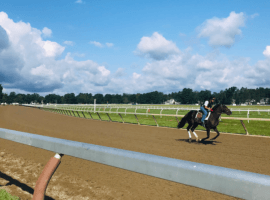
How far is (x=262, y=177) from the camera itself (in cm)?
101

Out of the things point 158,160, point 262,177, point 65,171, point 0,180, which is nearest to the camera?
point 262,177

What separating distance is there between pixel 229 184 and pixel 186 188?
142 inches

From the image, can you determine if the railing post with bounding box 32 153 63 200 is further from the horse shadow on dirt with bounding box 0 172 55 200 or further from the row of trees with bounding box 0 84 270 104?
the row of trees with bounding box 0 84 270 104

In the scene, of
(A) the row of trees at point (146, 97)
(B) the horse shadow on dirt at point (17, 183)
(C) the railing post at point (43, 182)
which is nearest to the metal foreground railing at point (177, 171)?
(C) the railing post at point (43, 182)

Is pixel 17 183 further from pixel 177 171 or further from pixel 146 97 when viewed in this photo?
pixel 146 97

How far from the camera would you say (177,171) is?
1.29m

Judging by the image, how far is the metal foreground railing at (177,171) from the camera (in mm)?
1033

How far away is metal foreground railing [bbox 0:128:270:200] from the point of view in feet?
3.39

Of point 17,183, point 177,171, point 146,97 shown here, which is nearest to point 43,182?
point 177,171

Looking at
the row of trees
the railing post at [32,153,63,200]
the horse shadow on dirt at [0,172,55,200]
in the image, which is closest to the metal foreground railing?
the railing post at [32,153,63,200]

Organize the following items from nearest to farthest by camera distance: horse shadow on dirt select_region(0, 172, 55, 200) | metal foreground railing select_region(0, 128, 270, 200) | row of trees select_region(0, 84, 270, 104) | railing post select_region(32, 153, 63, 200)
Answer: metal foreground railing select_region(0, 128, 270, 200), railing post select_region(32, 153, 63, 200), horse shadow on dirt select_region(0, 172, 55, 200), row of trees select_region(0, 84, 270, 104)

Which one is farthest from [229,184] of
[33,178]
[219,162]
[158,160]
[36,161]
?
[36,161]

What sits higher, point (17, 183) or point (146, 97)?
point (146, 97)

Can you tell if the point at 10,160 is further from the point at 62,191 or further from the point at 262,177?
the point at 262,177
